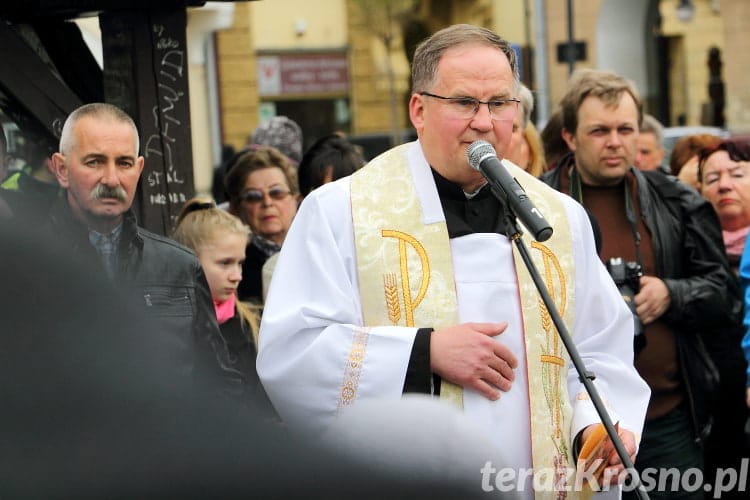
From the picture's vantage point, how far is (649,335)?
5.20m

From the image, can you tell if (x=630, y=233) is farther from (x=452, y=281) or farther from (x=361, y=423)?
(x=361, y=423)

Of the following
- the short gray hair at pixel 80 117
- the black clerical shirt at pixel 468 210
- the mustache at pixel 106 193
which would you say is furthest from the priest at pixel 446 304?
the short gray hair at pixel 80 117

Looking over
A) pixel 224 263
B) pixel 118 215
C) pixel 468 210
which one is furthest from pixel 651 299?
pixel 118 215

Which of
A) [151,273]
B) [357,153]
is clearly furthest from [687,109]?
[151,273]

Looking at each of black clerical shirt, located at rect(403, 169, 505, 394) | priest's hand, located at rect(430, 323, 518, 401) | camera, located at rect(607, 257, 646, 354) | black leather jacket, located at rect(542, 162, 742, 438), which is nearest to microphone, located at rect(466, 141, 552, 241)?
black clerical shirt, located at rect(403, 169, 505, 394)

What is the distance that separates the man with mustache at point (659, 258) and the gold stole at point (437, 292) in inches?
53.0

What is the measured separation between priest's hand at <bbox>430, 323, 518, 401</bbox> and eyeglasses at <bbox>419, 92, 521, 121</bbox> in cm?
56

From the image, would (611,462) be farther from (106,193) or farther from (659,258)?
(659,258)

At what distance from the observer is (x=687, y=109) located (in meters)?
30.3

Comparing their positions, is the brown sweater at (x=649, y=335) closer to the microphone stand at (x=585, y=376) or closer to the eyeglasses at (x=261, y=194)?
the eyeglasses at (x=261, y=194)

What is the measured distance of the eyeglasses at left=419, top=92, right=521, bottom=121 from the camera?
3.68 metres

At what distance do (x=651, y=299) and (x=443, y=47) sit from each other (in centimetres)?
171

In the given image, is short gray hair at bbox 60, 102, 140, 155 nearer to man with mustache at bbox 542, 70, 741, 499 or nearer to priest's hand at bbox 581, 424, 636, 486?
priest's hand at bbox 581, 424, 636, 486

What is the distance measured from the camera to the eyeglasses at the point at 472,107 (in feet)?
12.1
